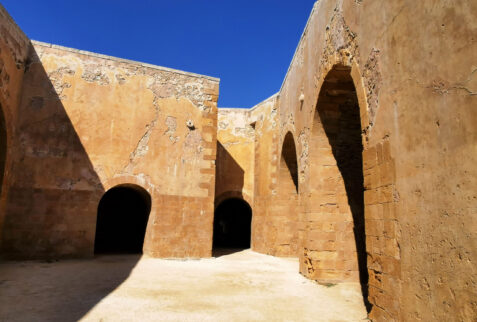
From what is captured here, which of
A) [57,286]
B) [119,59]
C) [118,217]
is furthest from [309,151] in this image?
[118,217]

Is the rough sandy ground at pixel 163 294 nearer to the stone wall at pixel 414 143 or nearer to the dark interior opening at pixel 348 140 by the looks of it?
the stone wall at pixel 414 143

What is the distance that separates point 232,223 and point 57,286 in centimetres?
1168

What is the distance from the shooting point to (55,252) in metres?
8.08

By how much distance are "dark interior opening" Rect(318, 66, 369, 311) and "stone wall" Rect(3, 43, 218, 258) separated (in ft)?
13.2

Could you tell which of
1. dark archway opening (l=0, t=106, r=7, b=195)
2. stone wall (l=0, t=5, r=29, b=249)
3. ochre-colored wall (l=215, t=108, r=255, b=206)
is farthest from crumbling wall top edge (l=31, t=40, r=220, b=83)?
ochre-colored wall (l=215, t=108, r=255, b=206)

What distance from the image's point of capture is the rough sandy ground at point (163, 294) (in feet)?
13.6

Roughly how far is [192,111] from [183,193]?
2357 mm

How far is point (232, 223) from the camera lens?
1675 centimetres

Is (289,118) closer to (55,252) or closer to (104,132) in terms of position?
(104,132)

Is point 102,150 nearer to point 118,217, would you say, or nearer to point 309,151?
point 118,217

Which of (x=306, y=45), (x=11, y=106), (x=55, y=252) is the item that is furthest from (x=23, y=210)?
(x=306, y=45)

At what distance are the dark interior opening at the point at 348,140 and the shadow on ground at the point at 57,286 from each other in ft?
14.5

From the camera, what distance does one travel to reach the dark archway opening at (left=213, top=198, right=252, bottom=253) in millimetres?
16391

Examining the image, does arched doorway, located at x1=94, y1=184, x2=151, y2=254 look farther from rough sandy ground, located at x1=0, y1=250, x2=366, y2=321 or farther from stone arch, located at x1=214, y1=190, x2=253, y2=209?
rough sandy ground, located at x1=0, y1=250, x2=366, y2=321
